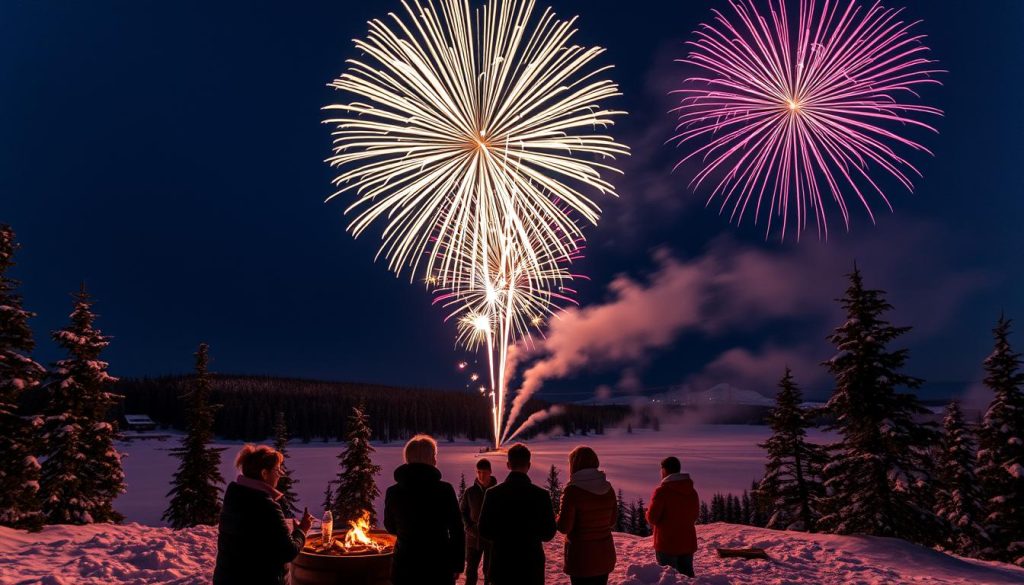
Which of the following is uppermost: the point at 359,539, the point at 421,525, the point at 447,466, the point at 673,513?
the point at 421,525

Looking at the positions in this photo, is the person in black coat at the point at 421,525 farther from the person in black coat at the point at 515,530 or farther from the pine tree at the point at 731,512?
the pine tree at the point at 731,512

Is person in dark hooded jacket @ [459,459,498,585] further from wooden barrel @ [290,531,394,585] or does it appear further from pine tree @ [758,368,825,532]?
pine tree @ [758,368,825,532]

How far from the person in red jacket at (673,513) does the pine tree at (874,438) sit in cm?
1546

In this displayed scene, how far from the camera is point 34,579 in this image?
9.61 metres

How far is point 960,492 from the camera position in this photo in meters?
24.7

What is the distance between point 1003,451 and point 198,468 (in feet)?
114

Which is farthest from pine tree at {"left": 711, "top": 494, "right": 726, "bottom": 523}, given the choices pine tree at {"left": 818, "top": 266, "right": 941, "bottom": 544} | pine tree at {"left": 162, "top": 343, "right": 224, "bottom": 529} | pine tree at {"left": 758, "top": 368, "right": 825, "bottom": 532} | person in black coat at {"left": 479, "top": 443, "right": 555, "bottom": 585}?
person in black coat at {"left": 479, "top": 443, "right": 555, "bottom": 585}

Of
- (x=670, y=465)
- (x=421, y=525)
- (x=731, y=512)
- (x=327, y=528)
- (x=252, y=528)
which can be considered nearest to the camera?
(x=252, y=528)

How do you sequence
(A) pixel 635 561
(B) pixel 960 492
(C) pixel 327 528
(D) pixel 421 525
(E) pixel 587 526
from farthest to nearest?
(B) pixel 960 492
(A) pixel 635 561
(C) pixel 327 528
(E) pixel 587 526
(D) pixel 421 525

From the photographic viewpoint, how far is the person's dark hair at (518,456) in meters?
5.84

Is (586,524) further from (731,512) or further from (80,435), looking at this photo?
(731,512)

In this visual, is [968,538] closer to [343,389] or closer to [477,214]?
[477,214]

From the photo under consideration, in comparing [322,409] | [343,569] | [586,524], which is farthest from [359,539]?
[322,409]

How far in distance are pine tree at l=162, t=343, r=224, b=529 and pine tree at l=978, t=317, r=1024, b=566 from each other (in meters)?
32.7
